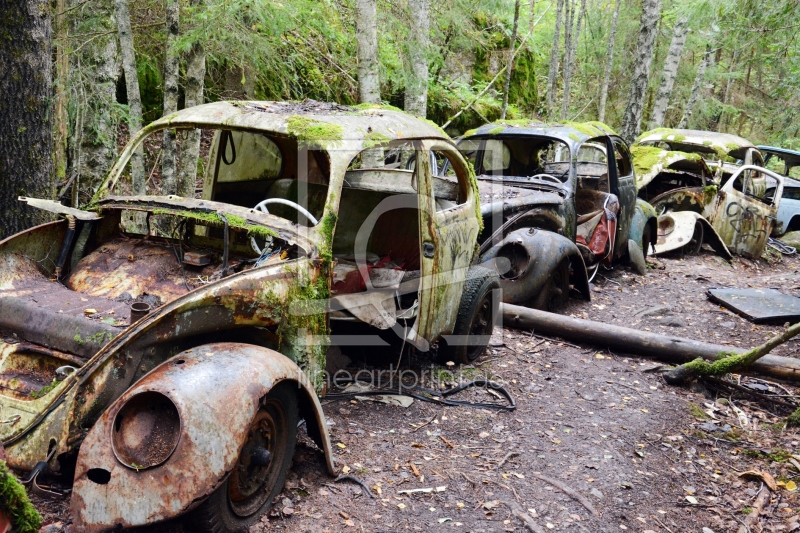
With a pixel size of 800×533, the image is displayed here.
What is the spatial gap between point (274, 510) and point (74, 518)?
0.99 meters

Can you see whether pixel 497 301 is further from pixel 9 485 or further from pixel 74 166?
pixel 74 166

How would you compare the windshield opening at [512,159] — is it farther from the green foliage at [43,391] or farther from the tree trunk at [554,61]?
the tree trunk at [554,61]

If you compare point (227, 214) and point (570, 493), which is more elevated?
point (227, 214)

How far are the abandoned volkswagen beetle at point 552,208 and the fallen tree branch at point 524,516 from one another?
147 inches

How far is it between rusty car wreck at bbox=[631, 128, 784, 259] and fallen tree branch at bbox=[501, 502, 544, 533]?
8843 mm

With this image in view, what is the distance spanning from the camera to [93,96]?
787 centimetres

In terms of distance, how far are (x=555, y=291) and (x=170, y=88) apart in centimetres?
490

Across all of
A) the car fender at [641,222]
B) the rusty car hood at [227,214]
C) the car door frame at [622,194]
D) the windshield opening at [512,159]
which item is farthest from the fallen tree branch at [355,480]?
the car fender at [641,222]

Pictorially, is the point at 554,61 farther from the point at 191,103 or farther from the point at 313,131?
the point at 313,131

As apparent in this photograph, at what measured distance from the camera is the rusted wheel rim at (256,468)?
310 cm

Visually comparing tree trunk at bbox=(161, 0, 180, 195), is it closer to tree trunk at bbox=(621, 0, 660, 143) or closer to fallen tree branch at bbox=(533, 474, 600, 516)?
fallen tree branch at bbox=(533, 474, 600, 516)

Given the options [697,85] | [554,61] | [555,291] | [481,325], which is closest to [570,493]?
[481,325]

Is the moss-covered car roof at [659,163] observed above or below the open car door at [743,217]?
above

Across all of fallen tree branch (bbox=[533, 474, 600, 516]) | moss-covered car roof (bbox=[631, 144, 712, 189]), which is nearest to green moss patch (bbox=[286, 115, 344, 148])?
fallen tree branch (bbox=[533, 474, 600, 516])
